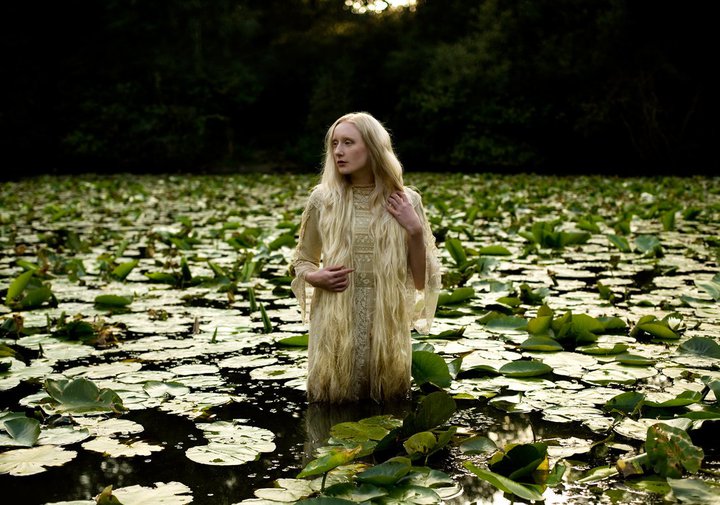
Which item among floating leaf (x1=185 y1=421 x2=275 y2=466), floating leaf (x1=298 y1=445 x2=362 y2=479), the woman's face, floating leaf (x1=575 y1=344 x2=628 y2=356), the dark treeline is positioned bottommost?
floating leaf (x1=185 y1=421 x2=275 y2=466)

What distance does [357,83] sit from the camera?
21000 millimetres

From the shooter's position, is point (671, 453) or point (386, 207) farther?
point (386, 207)

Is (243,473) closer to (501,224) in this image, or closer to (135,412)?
(135,412)

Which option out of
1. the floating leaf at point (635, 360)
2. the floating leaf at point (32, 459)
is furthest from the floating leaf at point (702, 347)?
the floating leaf at point (32, 459)

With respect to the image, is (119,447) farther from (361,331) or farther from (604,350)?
(604,350)

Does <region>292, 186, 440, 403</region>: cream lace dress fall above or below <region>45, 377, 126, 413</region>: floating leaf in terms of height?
above

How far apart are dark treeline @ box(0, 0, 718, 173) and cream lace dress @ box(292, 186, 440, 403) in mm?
12090

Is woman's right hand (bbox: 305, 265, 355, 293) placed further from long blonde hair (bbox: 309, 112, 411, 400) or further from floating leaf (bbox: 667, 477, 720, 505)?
floating leaf (bbox: 667, 477, 720, 505)

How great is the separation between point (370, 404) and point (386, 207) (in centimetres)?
56

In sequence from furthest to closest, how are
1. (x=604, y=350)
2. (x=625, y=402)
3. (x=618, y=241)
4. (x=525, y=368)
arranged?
(x=618, y=241) → (x=604, y=350) → (x=525, y=368) → (x=625, y=402)

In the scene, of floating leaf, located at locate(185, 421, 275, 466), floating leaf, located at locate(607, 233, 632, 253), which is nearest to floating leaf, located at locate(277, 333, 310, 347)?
floating leaf, located at locate(185, 421, 275, 466)

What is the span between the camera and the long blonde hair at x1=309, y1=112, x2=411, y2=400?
2.10 m

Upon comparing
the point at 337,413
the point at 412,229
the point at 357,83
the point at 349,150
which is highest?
the point at 357,83

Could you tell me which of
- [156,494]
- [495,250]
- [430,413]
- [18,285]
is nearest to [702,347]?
[430,413]
